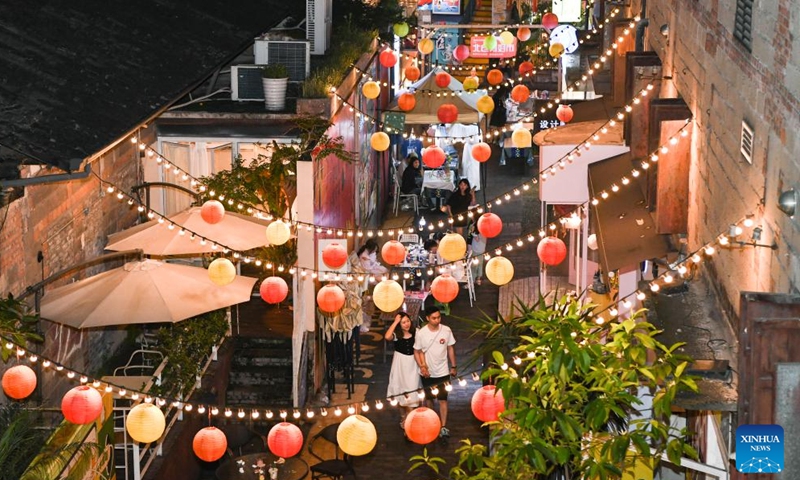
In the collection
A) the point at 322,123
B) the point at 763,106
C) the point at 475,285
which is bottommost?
the point at 475,285

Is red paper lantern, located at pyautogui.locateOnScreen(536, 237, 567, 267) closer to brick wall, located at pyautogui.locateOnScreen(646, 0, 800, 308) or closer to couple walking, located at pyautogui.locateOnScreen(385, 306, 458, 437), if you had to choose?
couple walking, located at pyautogui.locateOnScreen(385, 306, 458, 437)

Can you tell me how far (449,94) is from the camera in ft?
82.2

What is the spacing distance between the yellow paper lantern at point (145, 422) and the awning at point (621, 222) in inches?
168

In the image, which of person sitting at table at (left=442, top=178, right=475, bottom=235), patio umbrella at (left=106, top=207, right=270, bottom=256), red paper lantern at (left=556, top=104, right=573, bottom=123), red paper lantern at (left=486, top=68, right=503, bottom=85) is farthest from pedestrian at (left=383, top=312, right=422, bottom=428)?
red paper lantern at (left=486, top=68, right=503, bottom=85)

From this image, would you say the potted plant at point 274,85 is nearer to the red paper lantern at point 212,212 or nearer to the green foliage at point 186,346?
the green foliage at point 186,346

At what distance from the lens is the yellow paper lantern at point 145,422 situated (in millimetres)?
11938

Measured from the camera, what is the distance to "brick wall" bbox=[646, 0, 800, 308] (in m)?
8.97

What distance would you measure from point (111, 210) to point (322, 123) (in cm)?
278

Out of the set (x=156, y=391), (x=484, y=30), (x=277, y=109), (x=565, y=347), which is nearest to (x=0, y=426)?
(x=156, y=391)

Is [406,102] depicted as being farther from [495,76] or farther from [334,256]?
[334,256]

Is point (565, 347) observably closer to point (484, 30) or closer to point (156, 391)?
point (156, 391)

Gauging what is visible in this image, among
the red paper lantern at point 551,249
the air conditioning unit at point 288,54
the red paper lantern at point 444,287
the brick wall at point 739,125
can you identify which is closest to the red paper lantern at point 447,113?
the air conditioning unit at point 288,54

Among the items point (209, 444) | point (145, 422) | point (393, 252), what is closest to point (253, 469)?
point (209, 444)

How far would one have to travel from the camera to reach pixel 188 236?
16.0 meters
